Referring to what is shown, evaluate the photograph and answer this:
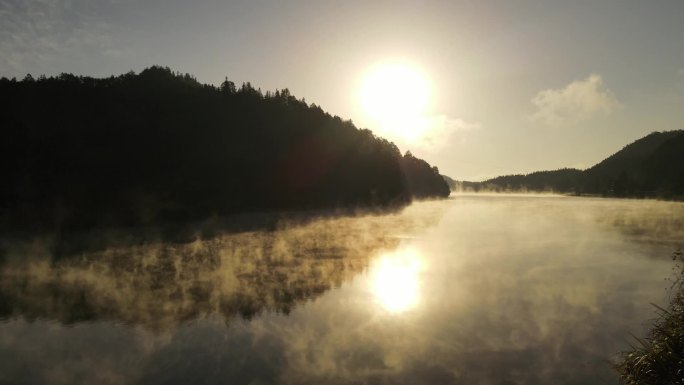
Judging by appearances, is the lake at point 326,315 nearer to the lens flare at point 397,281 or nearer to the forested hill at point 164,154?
the lens flare at point 397,281

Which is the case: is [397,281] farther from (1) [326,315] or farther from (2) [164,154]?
(2) [164,154]

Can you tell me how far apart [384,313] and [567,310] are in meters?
9.37

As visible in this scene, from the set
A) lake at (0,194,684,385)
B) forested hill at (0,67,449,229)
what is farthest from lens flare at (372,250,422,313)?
forested hill at (0,67,449,229)

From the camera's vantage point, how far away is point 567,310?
21.5m

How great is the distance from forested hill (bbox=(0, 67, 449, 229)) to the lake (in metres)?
29.3

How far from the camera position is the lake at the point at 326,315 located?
1494 centimetres

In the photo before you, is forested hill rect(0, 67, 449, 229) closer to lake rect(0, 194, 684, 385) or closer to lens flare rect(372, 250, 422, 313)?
lake rect(0, 194, 684, 385)

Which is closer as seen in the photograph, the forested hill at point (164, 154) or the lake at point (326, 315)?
the lake at point (326, 315)

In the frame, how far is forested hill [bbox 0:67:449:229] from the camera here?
69.6m

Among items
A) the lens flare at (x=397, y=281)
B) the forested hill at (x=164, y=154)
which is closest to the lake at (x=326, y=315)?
the lens flare at (x=397, y=281)

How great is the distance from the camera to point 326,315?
2136cm

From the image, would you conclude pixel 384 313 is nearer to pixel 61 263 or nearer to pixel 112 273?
pixel 112 273

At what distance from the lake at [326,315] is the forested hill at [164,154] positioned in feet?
96.2

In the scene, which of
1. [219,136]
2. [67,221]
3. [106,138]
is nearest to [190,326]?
[67,221]
